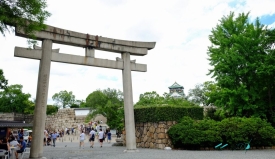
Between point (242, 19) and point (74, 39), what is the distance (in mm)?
13142

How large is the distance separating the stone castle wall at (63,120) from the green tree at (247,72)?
30522 mm

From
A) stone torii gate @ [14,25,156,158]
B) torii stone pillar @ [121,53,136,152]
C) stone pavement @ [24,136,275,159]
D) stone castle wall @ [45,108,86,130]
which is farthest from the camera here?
stone castle wall @ [45,108,86,130]

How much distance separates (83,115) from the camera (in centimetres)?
4778

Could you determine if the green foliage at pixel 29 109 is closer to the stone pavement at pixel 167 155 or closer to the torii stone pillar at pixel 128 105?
the stone pavement at pixel 167 155

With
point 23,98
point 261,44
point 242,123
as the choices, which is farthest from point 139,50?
point 23,98

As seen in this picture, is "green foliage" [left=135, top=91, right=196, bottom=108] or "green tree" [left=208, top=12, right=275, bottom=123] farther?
"green foliage" [left=135, top=91, right=196, bottom=108]

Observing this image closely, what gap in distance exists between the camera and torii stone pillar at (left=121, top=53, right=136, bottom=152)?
1352cm

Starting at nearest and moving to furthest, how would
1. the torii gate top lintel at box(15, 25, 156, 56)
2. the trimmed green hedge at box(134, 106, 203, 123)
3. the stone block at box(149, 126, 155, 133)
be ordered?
the torii gate top lintel at box(15, 25, 156, 56) < the trimmed green hedge at box(134, 106, 203, 123) < the stone block at box(149, 126, 155, 133)

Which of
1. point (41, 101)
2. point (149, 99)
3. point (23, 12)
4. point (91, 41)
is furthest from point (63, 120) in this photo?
point (23, 12)

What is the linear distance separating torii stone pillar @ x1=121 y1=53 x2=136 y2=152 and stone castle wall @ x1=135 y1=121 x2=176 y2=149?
324cm

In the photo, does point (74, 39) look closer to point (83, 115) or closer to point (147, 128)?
point (147, 128)

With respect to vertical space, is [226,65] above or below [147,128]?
above

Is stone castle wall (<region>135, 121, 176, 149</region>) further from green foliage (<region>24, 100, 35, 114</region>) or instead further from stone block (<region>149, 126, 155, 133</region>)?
green foliage (<region>24, 100, 35, 114</region>)

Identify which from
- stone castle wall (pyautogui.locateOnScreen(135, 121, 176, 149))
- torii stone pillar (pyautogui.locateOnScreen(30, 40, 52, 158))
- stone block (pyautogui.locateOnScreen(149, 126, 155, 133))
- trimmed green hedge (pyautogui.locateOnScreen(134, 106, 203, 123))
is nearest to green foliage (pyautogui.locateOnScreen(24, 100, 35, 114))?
stone castle wall (pyautogui.locateOnScreen(135, 121, 176, 149))
